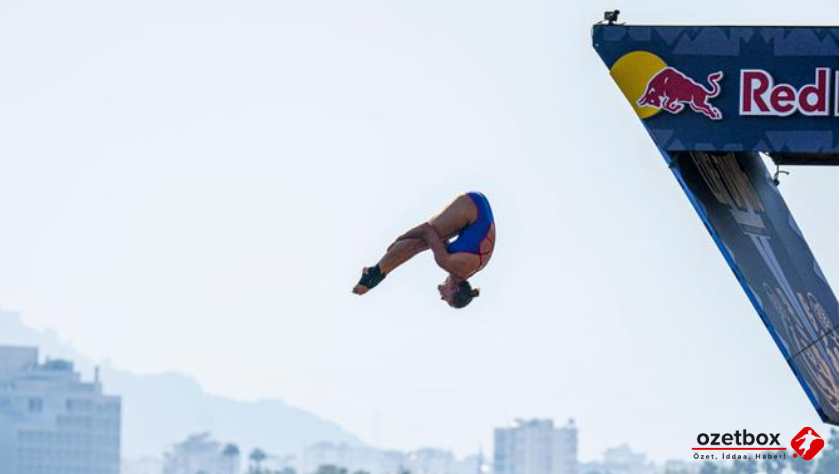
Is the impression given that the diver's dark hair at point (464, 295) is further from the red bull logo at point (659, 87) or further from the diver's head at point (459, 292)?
the red bull logo at point (659, 87)

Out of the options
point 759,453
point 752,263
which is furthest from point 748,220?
point 759,453

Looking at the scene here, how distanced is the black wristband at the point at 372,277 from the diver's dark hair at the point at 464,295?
1.03m

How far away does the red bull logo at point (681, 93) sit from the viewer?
44875mm

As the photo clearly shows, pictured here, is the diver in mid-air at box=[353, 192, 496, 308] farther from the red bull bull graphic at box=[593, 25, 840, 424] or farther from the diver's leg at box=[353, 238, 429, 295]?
the red bull bull graphic at box=[593, 25, 840, 424]

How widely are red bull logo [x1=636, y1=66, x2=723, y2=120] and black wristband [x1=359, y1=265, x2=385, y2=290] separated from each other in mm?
6043

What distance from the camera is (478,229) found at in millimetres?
41062

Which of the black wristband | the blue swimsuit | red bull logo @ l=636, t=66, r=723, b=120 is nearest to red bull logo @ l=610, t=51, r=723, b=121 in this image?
red bull logo @ l=636, t=66, r=723, b=120

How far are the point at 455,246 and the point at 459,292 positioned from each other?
62cm

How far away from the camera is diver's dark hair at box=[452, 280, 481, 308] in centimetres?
4119

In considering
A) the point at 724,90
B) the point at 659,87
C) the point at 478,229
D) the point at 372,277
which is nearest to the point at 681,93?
the point at 659,87

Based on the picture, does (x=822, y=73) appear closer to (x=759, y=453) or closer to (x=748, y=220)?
(x=748, y=220)

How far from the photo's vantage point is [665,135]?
45.1 metres

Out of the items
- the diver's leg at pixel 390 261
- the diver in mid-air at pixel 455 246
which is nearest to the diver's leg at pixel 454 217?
the diver in mid-air at pixel 455 246

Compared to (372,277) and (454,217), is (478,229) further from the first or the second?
(372,277)
